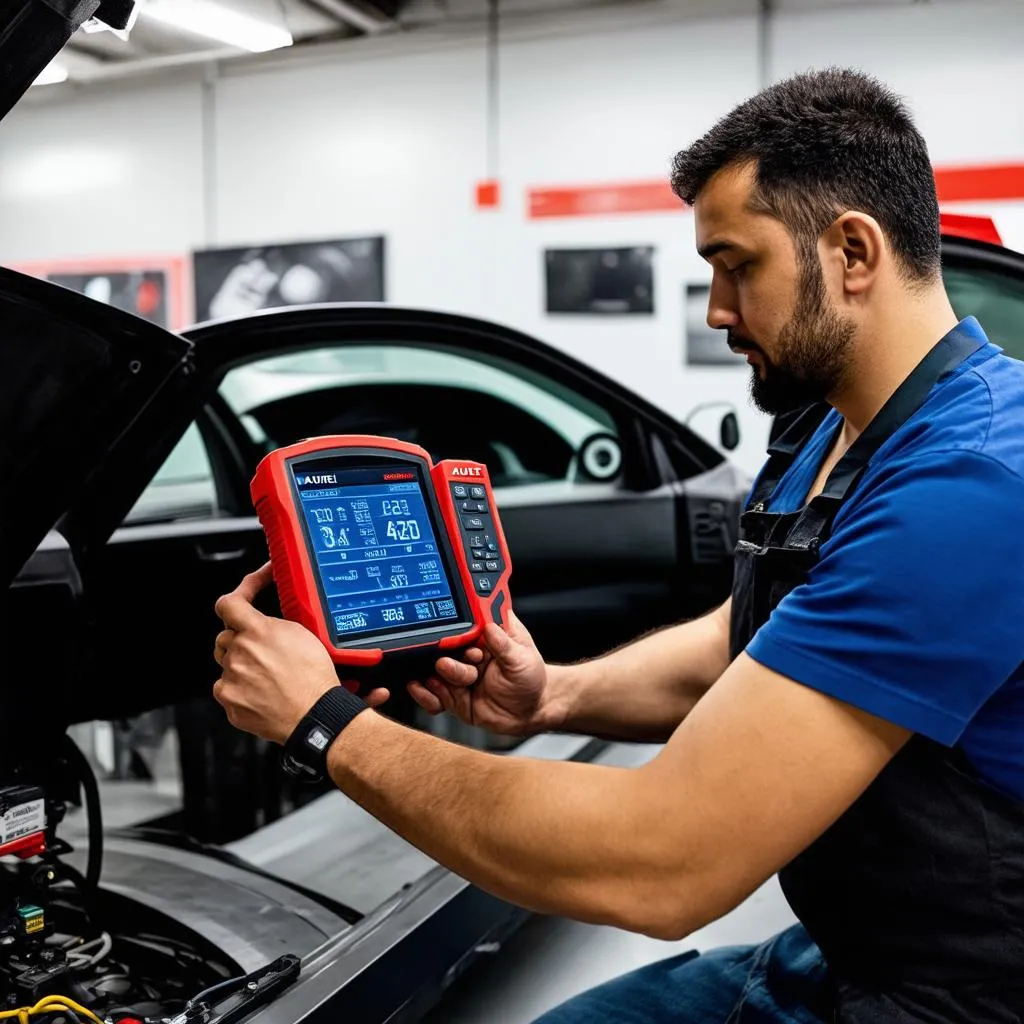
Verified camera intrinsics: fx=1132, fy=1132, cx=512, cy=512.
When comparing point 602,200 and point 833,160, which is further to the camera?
point 602,200

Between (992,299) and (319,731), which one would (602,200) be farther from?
(319,731)

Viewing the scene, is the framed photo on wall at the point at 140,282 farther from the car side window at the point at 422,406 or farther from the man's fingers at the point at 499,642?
the man's fingers at the point at 499,642

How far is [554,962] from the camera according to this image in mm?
2129

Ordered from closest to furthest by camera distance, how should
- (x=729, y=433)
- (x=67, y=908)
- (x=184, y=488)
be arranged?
(x=67, y=908) → (x=729, y=433) → (x=184, y=488)

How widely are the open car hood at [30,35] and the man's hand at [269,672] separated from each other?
0.58 metres

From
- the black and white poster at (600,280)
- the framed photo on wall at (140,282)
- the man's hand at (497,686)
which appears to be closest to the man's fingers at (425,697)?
the man's hand at (497,686)

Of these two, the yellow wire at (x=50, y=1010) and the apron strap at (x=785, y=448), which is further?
the apron strap at (x=785, y=448)

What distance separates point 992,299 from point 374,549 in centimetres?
152

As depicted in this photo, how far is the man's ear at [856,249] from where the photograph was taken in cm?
116

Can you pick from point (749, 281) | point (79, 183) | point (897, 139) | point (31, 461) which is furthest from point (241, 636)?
point (79, 183)

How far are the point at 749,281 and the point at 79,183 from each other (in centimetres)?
779

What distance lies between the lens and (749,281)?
4.03ft

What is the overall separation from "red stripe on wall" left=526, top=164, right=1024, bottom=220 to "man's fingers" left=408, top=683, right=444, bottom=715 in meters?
4.63

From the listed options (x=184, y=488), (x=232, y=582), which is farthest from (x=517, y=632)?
(x=184, y=488)
